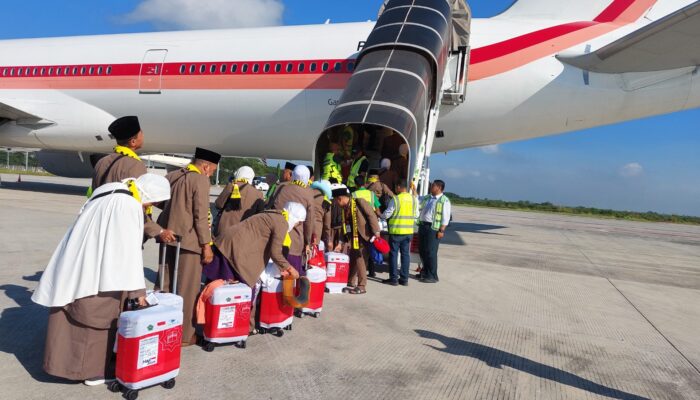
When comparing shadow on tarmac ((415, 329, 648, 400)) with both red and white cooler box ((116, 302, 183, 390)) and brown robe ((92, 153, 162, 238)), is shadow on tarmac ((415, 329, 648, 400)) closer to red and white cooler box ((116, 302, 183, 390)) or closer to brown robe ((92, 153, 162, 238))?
red and white cooler box ((116, 302, 183, 390))

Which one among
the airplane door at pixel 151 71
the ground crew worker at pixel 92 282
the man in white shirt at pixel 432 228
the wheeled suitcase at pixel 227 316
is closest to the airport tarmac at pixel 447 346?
the wheeled suitcase at pixel 227 316

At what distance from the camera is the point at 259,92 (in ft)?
39.6

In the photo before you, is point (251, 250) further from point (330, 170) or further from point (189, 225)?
point (330, 170)

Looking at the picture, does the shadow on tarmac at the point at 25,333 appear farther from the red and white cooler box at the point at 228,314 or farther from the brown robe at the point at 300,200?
the brown robe at the point at 300,200

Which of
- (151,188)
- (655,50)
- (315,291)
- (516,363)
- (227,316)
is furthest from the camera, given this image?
(655,50)

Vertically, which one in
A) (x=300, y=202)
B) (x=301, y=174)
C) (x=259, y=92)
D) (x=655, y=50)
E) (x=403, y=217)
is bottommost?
(x=403, y=217)

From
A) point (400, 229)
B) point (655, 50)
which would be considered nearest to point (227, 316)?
point (400, 229)

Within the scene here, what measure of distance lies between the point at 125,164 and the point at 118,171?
8 centimetres

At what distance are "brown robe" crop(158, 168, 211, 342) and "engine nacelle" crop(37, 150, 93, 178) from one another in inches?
691

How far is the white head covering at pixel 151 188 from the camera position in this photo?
328cm

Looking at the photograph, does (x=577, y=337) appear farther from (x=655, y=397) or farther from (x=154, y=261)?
(x=154, y=261)

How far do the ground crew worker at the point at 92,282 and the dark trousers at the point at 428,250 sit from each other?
4.86m

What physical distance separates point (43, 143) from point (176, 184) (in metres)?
14.7

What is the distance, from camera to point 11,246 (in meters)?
7.48
